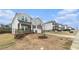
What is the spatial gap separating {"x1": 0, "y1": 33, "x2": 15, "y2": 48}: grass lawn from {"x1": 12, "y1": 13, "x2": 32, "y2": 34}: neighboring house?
0.07 meters

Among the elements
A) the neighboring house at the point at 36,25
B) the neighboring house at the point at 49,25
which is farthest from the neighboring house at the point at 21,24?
the neighboring house at the point at 49,25

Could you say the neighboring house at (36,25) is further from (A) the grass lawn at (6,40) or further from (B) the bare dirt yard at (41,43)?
(A) the grass lawn at (6,40)

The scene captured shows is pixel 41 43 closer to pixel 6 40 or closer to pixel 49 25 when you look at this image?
pixel 49 25

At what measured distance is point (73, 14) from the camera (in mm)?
1599

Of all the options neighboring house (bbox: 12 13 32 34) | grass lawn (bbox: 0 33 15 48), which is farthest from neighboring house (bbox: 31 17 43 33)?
grass lawn (bbox: 0 33 15 48)

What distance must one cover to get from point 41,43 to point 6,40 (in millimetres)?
405

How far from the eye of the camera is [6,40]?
5.33 feet

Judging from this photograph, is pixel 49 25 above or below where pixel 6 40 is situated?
above

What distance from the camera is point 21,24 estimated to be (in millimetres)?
1638

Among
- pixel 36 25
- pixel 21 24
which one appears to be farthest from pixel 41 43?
pixel 21 24

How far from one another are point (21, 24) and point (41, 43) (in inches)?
12.6
